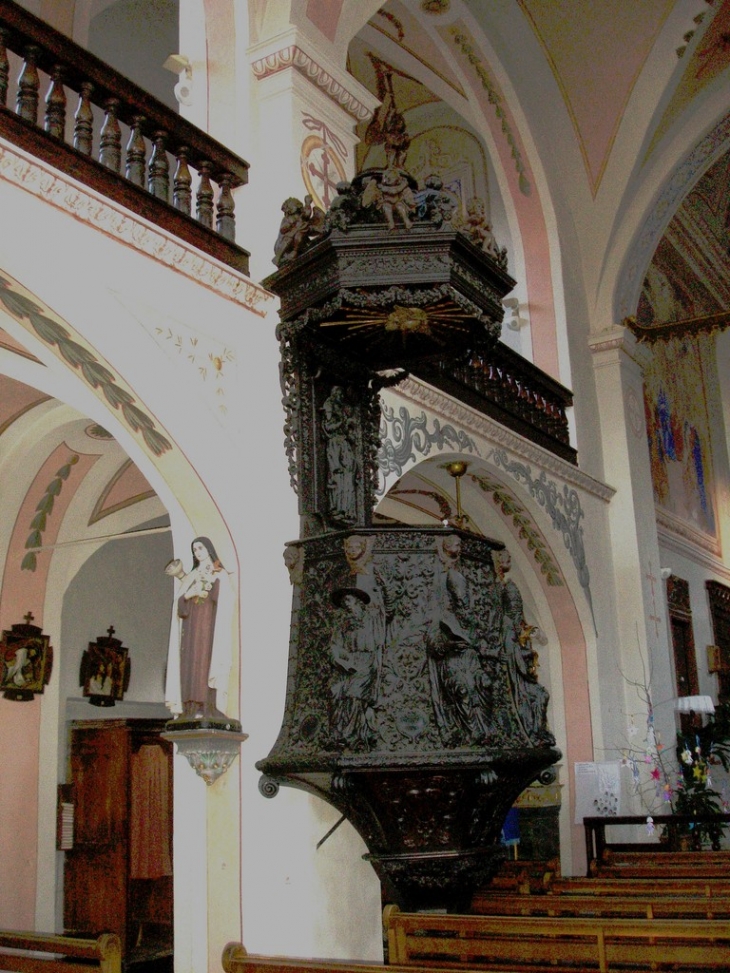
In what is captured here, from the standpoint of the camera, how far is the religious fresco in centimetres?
1380

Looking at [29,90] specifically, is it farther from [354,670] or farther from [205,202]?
[354,670]

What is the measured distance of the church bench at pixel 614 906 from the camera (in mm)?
5078

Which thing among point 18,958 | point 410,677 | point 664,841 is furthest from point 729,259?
point 18,958

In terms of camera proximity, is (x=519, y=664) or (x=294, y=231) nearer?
(x=519, y=664)

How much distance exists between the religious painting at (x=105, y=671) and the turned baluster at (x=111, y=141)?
445 cm

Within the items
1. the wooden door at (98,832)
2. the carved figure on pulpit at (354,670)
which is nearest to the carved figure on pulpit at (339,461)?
the carved figure on pulpit at (354,670)

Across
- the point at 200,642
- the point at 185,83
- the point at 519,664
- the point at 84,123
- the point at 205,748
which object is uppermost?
the point at 185,83

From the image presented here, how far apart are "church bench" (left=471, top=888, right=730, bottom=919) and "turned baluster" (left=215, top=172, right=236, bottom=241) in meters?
3.64

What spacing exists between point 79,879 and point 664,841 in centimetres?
471

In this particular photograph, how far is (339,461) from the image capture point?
240 inches

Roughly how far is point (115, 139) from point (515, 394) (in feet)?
14.1

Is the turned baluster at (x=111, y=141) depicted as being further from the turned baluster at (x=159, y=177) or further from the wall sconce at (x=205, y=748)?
the wall sconce at (x=205, y=748)

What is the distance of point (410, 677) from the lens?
5051 mm

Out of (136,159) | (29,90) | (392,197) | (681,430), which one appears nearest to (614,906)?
(392,197)
